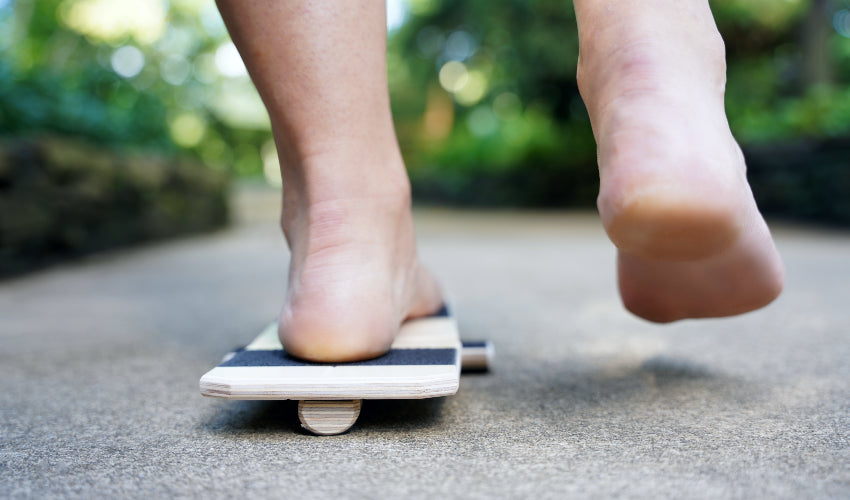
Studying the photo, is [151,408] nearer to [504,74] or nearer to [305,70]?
[305,70]

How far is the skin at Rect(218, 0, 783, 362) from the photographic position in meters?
0.53

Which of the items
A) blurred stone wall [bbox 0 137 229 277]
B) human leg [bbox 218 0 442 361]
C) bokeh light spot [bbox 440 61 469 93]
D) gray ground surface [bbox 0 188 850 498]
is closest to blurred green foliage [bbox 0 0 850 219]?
blurred stone wall [bbox 0 137 229 277]

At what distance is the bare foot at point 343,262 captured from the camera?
639 mm

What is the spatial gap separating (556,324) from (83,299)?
1.07 m

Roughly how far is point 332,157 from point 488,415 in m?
0.29

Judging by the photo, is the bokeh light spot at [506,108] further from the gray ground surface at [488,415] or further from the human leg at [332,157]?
the human leg at [332,157]

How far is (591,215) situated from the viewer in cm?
519

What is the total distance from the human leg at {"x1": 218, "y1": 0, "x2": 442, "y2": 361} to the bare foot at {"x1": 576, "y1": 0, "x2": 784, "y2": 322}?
0.71 ft

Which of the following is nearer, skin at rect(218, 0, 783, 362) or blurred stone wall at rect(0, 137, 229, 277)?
skin at rect(218, 0, 783, 362)

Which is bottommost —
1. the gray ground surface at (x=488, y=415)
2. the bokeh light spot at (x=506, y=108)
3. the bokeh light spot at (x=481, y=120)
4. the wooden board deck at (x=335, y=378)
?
the bokeh light spot at (x=481, y=120)

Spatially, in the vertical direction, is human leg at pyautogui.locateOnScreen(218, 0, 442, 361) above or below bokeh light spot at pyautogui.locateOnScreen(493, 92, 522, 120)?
above

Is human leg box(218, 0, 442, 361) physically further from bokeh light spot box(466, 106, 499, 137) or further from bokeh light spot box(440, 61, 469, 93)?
bokeh light spot box(440, 61, 469, 93)

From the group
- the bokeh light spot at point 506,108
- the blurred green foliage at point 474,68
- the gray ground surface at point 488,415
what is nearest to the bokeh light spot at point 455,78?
the blurred green foliage at point 474,68

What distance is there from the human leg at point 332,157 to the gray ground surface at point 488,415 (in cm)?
10
